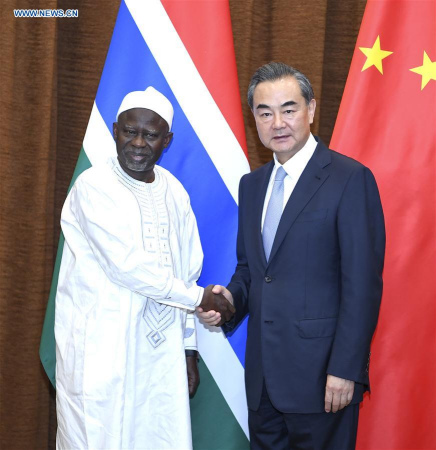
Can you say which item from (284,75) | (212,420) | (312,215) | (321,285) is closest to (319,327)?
(321,285)

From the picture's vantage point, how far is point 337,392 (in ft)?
6.37

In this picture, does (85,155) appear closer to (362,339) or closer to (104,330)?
(104,330)

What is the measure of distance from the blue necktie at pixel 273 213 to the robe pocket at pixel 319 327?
271 millimetres

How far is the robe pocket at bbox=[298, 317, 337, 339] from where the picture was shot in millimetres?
1985

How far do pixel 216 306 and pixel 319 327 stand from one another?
0.38m

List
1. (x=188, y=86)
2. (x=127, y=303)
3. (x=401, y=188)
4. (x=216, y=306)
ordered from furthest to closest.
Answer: (x=188, y=86)
(x=401, y=188)
(x=216, y=306)
(x=127, y=303)

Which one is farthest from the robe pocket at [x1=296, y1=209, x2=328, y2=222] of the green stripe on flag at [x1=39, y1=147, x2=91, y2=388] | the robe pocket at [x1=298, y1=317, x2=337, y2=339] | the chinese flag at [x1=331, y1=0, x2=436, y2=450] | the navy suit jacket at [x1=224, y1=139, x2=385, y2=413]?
the green stripe on flag at [x1=39, y1=147, x2=91, y2=388]

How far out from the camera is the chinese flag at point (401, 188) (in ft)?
7.63

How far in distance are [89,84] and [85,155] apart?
66cm

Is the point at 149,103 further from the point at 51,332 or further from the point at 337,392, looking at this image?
the point at 337,392

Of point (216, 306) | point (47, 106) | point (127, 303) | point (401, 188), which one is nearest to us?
point (127, 303)

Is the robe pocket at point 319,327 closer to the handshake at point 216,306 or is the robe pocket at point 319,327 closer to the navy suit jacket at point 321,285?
the navy suit jacket at point 321,285

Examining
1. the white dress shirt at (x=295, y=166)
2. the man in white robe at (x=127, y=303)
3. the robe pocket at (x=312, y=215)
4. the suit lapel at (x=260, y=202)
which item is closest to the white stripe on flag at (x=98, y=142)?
the man in white robe at (x=127, y=303)

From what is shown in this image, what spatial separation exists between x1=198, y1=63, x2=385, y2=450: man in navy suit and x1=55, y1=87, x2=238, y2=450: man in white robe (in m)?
0.21
